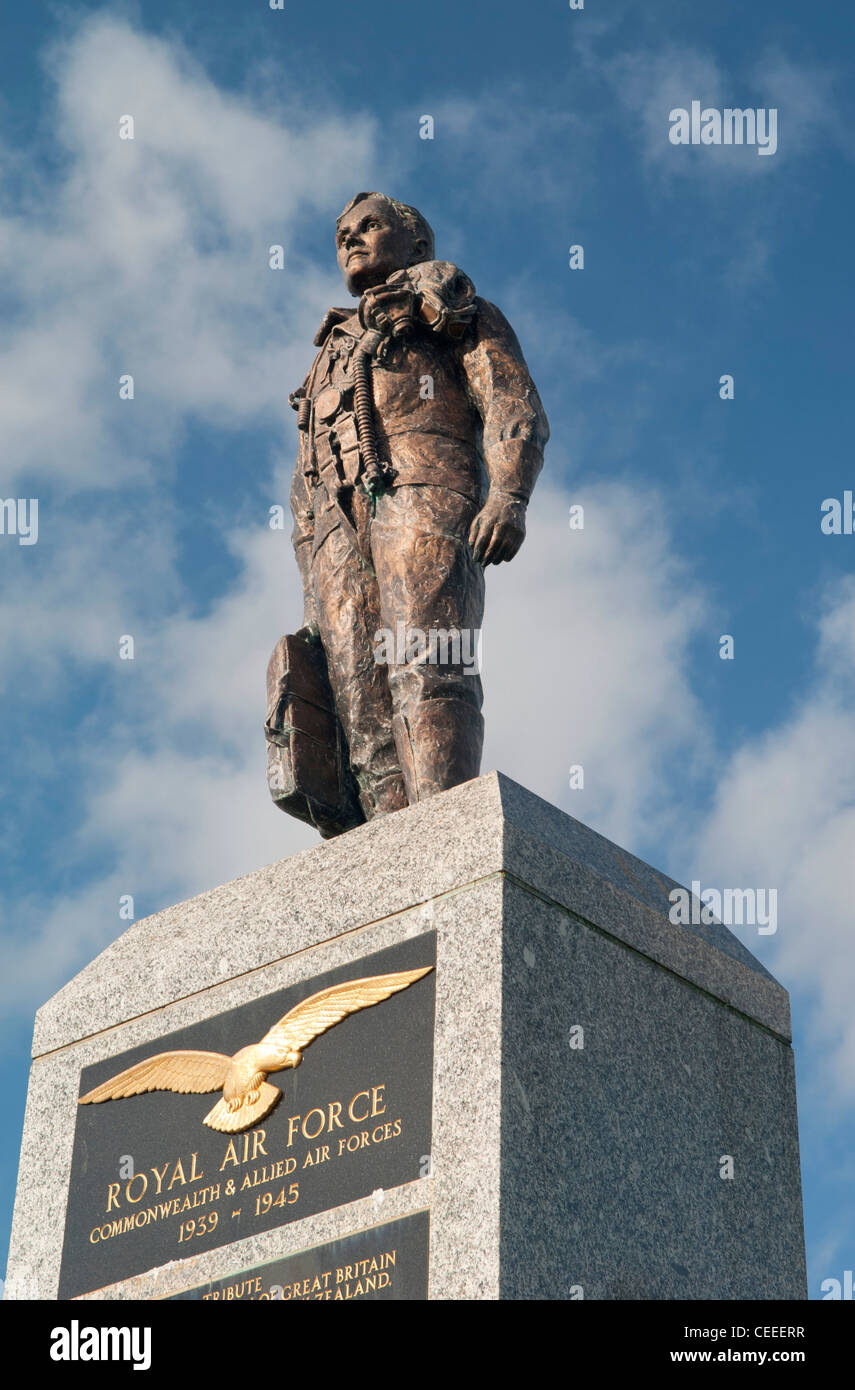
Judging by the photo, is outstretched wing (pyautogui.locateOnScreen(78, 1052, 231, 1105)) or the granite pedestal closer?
the granite pedestal

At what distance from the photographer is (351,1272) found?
22.2 ft

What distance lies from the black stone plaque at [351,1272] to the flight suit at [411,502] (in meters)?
2.11

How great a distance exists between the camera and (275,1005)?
298 inches

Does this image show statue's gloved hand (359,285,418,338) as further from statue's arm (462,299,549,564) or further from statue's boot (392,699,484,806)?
statue's boot (392,699,484,806)

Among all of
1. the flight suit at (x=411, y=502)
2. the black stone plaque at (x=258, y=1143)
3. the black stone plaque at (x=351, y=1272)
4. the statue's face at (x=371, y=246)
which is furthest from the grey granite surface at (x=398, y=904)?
the statue's face at (x=371, y=246)

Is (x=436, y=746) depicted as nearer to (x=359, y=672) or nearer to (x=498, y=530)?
(x=359, y=672)

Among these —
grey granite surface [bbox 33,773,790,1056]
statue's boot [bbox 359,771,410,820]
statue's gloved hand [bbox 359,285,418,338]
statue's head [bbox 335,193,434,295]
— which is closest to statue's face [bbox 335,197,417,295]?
statue's head [bbox 335,193,434,295]

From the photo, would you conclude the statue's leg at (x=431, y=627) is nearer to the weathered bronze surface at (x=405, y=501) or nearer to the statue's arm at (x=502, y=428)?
the weathered bronze surface at (x=405, y=501)

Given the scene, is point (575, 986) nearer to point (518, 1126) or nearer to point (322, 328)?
point (518, 1126)

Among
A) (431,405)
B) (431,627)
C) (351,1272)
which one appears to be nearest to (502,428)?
(431,405)

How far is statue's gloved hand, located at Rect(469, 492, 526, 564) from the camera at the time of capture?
862 centimetres

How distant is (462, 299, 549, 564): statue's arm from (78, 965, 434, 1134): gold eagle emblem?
7.17 feet

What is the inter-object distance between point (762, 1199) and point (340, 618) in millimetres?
3117
